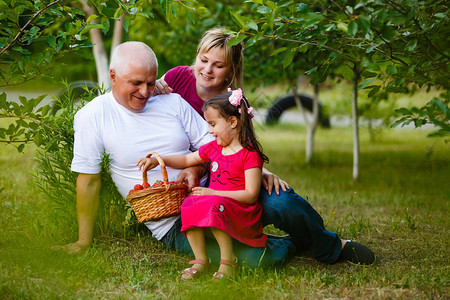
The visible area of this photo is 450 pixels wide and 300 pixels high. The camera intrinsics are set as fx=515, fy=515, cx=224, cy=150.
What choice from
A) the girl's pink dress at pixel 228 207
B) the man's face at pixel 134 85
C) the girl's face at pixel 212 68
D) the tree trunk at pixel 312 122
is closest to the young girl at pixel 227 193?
the girl's pink dress at pixel 228 207

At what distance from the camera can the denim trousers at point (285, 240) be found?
2934 mm

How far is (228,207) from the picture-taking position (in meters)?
2.74

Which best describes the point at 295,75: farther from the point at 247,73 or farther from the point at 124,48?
the point at 124,48

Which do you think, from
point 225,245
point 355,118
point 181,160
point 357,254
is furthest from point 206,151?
point 355,118

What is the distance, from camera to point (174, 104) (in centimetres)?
A: 327

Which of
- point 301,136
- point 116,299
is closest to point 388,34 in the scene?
point 116,299

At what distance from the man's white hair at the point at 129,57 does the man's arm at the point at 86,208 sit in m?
0.66

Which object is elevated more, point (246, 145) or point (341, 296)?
point (246, 145)

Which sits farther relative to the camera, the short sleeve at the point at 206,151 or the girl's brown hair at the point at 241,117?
the short sleeve at the point at 206,151

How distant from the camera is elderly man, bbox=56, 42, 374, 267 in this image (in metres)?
2.94

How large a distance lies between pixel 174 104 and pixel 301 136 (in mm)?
8221

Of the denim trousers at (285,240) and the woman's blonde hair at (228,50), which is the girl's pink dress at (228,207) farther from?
the woman's blonde hair at (228,50)

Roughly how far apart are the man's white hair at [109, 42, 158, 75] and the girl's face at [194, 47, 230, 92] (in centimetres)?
52

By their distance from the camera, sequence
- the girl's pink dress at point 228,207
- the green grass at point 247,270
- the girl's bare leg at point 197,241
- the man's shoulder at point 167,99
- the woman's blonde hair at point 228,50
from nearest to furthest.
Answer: the green grass at point 247,270
the girl's pink dress at point 228,207
the girl's bare leg at point 197,241
the man's shoulder at point 167,99
the woman's blonde hair at point 228,50
